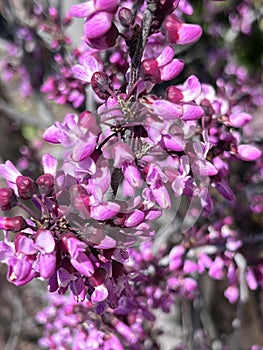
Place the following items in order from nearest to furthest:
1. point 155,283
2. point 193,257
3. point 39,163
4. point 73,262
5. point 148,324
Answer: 1. point 73,262
2. point 155,283
3. point 193,257
4. point 148,324
5. point 39,163

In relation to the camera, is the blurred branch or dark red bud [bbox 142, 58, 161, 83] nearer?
dark red bud [bbox 142, 58, 161, 83]

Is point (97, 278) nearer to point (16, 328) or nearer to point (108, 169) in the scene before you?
point (108, 169)

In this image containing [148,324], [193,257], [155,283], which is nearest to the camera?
[155,283]

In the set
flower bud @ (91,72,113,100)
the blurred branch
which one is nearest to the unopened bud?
flower bud @ (91,72,113,100)

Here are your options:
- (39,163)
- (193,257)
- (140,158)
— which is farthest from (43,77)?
(140,158)

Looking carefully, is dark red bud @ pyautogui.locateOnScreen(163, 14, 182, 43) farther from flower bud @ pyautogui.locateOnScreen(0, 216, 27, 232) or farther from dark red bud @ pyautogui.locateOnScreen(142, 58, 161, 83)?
flower bud @ pyautogui.locateOnScreen(0, 216, 27, 232)

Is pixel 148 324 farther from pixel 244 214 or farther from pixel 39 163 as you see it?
pixel 39 163

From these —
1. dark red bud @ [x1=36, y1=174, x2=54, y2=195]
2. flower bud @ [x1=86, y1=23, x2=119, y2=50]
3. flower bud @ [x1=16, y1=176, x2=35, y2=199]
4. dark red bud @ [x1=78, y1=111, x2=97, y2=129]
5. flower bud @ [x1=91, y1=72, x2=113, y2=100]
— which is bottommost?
flower bud @ [x1=16, y1=176, x2=35, y2=199]
